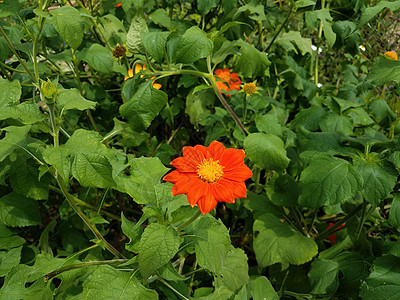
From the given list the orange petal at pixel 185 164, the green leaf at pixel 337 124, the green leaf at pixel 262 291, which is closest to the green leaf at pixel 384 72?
the green leaf at pixel 337 124

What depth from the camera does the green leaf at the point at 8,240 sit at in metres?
1.25

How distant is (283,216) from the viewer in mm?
1590

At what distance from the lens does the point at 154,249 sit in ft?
2.68

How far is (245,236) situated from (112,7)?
1390 mm

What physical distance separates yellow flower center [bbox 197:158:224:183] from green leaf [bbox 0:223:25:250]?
774 mm

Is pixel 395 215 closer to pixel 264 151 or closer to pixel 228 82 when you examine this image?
pixel 264 151

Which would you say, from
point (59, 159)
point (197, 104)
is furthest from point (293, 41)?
point (59, 159)

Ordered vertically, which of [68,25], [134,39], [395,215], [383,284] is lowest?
[383,284]

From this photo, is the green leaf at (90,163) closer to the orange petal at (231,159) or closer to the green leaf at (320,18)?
the orange petal at (231,159)

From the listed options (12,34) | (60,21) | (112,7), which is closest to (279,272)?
(60,21)

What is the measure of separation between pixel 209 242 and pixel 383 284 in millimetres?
557

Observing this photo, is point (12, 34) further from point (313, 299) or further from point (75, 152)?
point (313, 299)

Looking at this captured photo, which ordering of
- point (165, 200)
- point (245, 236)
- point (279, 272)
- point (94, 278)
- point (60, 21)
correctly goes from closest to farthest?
point (94, 278)
point (165, 200)
point (60, 21)
point (279, 272)
point (245, 236)

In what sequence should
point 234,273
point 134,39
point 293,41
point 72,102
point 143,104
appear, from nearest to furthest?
point 72,102, point 234,273, point 143,104, point 134,39, point 293,41
